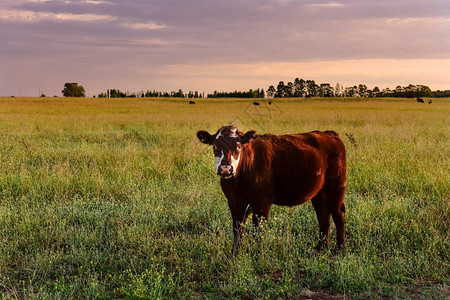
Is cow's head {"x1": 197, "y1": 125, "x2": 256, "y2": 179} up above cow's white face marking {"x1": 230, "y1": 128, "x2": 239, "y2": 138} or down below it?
below

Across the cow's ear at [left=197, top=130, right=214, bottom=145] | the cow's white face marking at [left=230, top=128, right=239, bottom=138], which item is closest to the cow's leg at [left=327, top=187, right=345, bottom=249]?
the cow's white face marking at [left=230, top=128, right=239, bottom=138]

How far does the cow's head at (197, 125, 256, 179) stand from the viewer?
4771mm

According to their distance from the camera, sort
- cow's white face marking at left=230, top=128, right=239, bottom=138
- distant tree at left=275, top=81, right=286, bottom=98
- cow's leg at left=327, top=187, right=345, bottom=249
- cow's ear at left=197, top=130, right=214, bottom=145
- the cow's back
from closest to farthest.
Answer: cow's white face marking at left=230, top=128, right=239, bottom=138
cow's ear at left=197, top=130, right=214, bottom=145
the cow's back
cow's leg at left=327, top=187, right=345, bottom=249
distant tree at left=275, top=81, right=286, bottom=98

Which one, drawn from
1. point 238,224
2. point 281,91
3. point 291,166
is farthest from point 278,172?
point 281,91

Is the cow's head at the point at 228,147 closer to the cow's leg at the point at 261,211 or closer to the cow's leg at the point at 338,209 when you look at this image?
the cow's leg at the point at 261,211

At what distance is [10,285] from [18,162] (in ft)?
23.0

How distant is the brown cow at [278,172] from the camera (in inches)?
200

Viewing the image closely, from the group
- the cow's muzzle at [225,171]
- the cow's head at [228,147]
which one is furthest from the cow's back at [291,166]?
the cow's muzzle at [225,171]

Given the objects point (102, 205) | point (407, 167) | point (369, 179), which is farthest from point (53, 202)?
point (407, 167)

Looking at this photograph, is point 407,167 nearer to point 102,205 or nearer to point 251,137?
point 251,137

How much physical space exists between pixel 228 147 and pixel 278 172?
941mm

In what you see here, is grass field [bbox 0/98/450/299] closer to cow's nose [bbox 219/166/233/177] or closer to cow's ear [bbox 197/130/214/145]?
cow's nose [bbox 219/166/233/177]

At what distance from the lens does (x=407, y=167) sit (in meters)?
10.1

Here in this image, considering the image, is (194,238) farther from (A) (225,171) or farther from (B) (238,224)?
(A) (225,171)
